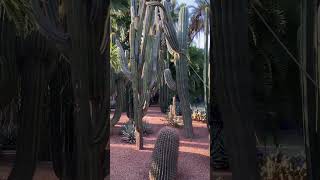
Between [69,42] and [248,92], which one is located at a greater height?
[69,42]

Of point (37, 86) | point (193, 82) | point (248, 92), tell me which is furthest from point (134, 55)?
point (193, 82)

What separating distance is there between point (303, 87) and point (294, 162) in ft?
2.42

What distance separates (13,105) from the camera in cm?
371

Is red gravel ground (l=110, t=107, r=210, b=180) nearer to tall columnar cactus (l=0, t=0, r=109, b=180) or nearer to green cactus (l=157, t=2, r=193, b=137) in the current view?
green cactus (l=157, t=2, r=193, b=137)

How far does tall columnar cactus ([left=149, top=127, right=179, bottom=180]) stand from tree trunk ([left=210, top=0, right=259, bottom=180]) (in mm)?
3499

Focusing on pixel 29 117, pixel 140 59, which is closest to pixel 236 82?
pixel 29 117

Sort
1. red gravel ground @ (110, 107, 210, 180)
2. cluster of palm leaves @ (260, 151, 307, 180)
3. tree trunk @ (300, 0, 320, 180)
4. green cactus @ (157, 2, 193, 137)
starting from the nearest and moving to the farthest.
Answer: tree trunk @ (300, 0, 320, 180)
cluster of palm leaves @ (260, 151, 307, 180)
red gravel ground @ (110, 107, 210, 180)
green cactus @ (157, 2, 193, 137)

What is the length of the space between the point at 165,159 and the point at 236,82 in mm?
3756

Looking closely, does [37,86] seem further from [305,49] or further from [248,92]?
[305,49]

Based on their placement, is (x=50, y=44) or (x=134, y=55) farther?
(x=134, y=55)

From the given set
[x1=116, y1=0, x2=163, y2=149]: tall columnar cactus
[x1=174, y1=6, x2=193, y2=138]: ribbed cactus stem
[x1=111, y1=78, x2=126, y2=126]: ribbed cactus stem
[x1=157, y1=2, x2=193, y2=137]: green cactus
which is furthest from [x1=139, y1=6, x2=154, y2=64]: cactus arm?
[x1=111, y1=78, x2=126, y2=126]: ribbed cactus stem

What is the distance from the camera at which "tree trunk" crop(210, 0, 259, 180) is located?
3.04 metres

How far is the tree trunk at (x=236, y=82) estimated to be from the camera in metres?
3.04

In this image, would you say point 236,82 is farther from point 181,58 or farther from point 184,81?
point 181,58
